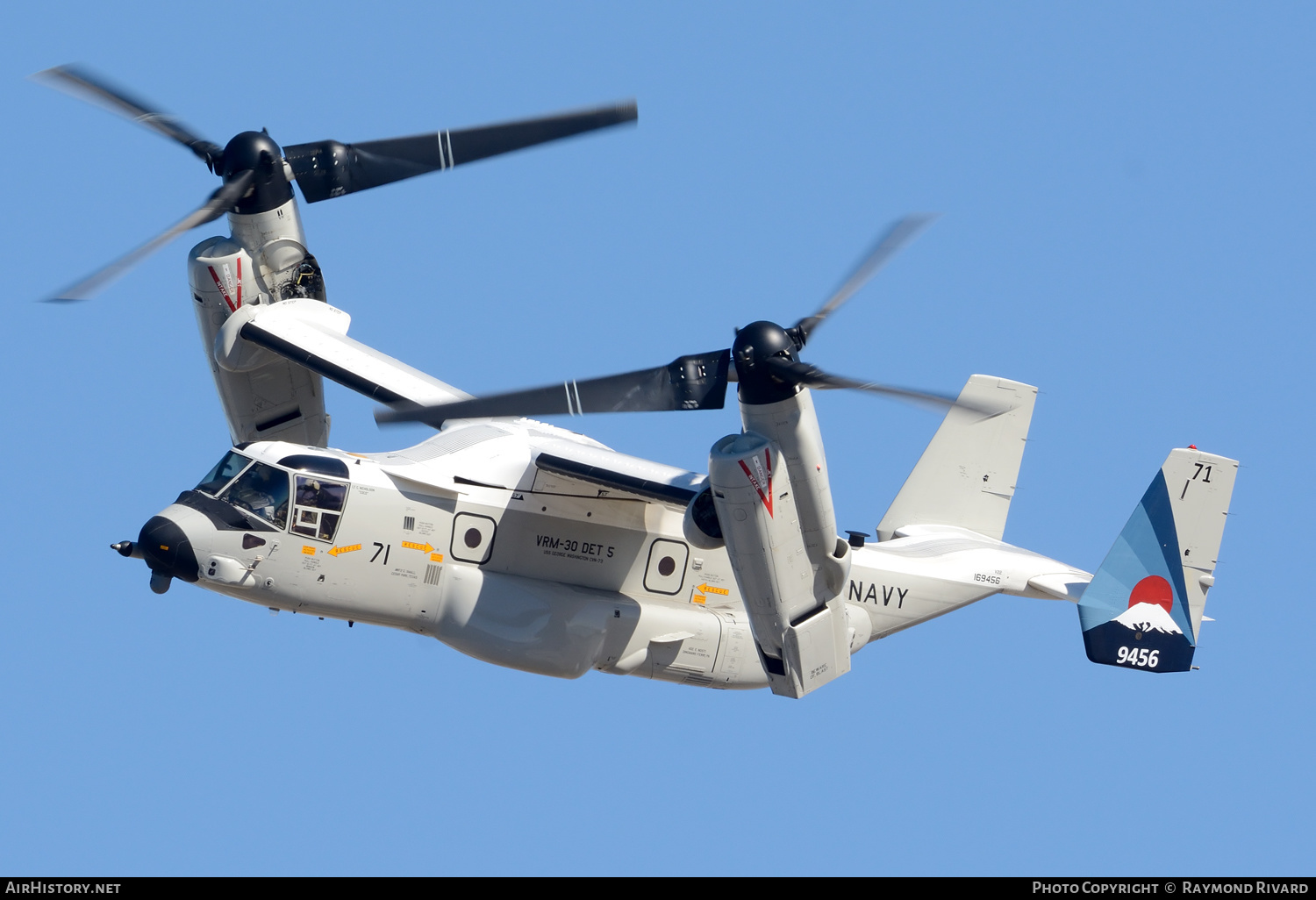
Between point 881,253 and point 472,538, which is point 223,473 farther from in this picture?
point 881,253

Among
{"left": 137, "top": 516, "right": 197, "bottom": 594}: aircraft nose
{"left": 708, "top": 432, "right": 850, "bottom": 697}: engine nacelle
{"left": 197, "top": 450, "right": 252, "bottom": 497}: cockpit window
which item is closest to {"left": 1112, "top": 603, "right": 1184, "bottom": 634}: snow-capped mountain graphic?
Result: {"left": 708, "top": 432, "right": 850, "bottom": 697}: engine nacelle

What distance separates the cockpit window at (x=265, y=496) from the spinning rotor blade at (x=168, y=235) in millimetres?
2962

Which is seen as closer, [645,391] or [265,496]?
[645,391]

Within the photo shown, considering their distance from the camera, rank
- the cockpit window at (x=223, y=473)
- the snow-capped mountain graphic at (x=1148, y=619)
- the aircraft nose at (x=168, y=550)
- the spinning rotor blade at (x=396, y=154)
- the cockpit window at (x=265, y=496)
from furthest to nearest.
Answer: the spinning rotor blade at (x=396, y=154) < the snow-capped mountain graphic at (x=1148, y=619) < the cockpit window at (x=223, y=473) < the cockpit window at (x=265, y=496) < the aircraft nose at (x=168, y=550)

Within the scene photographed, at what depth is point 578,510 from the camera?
24.4 metres

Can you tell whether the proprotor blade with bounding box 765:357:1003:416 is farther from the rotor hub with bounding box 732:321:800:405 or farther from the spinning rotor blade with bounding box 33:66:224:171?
the spinning rotor blade with bounding box 33:66:224:171

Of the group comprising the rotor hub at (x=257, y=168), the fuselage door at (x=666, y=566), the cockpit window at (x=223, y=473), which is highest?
the rotor hub at (x=257, y=168)

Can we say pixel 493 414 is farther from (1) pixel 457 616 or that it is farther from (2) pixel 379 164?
(2) pixel 379 164

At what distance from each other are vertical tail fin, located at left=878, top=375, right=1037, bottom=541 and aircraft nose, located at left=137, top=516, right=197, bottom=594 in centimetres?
1069

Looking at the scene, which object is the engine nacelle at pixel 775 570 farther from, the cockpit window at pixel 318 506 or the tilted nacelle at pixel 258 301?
the tilted nacelle at pixel 258 301

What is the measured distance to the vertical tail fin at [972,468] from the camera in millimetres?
28062

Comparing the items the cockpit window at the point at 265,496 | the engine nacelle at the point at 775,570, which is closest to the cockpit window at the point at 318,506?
the cockpit window at the point at 265,496

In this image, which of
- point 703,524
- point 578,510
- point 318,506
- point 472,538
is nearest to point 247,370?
point 318,506

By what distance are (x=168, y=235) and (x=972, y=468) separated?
1224 cm
